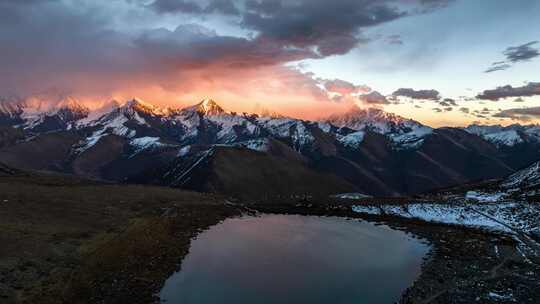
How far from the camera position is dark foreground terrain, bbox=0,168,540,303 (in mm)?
45875

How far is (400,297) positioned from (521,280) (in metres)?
15.9

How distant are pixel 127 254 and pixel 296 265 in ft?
70.7

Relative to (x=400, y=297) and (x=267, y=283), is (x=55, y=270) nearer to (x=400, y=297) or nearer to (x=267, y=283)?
(x=267, y=283)

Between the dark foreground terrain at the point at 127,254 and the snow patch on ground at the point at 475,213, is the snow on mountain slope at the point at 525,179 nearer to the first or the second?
the snow patch on ground at the point at 475,213

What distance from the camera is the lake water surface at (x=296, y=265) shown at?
48250 millimetres

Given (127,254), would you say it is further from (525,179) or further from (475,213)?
(525,179)

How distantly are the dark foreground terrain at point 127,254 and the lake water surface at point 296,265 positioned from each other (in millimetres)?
2622

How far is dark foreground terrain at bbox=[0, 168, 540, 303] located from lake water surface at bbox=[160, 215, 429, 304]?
2.62 m

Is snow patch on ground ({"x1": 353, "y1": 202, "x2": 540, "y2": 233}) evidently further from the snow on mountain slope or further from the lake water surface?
the snow on mountain slope

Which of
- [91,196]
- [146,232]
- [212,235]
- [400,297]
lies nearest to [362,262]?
[400,297]

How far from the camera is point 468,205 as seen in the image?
10981cm

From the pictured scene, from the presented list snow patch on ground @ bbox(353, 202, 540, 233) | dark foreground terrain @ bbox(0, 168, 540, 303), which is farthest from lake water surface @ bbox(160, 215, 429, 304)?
snow patch on ground @ bbox(353, 202, 540, 233)

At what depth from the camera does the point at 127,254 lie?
60312 millimetres

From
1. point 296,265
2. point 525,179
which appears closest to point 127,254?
point 296,265
